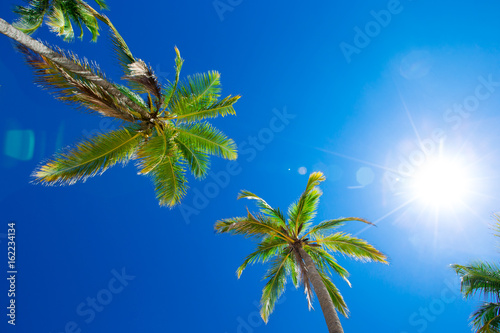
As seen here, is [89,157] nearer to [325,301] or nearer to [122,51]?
[122,51]

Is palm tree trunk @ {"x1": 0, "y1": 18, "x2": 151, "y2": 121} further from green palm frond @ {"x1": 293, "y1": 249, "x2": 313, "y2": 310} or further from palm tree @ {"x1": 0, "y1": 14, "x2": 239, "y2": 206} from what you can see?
green palm frond @ {"x1": 293, "y1": 249, "x2": 313, "y2": 310}

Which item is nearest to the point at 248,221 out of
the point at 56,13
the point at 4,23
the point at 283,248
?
the point at 283,248

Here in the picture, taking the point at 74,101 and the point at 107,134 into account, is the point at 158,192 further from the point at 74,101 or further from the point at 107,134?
the point at 74,101

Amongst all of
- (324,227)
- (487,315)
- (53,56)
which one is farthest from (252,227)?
(487,315)

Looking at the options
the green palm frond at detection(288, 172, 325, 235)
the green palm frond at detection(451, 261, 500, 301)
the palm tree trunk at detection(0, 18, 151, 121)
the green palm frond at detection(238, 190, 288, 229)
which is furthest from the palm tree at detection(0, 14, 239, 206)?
the green palm frond at detection(451, 261, 500, 301)

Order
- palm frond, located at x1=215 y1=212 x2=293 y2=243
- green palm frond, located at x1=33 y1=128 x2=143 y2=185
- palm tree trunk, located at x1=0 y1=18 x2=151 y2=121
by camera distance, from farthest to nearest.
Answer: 1. palm frond, located at x1=215 y1=212 x2=293 y2=243
2. green palm frond, located at x1=33 y1=128 x2=143 y2=185
3. palm tree trunk, located at x1=0 y1=18 x2=151 y2=121

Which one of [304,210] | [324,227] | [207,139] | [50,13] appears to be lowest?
[324,227]

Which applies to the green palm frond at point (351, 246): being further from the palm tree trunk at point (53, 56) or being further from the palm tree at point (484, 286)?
the palm tree trunk at point (53, 56)
